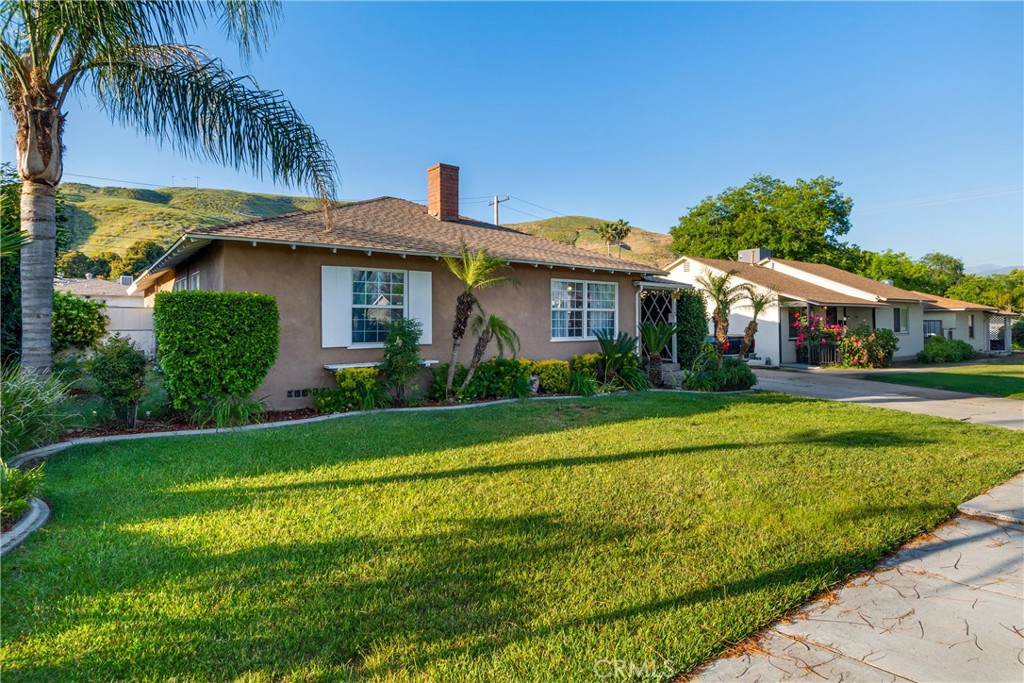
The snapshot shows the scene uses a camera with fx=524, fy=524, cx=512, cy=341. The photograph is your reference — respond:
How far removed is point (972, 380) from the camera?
52.2 ft

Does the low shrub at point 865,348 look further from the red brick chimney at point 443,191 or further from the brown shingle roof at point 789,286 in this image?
the red brick chimney at point 443,191

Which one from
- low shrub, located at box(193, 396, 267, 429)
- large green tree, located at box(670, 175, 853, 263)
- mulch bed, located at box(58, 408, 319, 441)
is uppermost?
large green tree, located at box(670, 175, 853, 263)

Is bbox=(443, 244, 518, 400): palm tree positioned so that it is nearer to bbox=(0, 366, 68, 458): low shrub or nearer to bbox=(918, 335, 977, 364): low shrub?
bbox=(0, 366, 68, 458): low shrub

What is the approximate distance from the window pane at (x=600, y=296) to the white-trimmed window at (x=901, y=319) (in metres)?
19.2

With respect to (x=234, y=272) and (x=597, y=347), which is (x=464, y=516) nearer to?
(x=234, y=272)

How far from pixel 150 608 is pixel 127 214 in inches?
3210

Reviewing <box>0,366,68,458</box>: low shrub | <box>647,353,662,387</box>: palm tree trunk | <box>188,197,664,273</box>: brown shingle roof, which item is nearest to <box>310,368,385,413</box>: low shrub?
<box>188,197,664,273</box>: brown shingle roof

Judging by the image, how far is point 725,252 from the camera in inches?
1594

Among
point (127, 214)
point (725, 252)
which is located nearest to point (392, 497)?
point (725, 252)

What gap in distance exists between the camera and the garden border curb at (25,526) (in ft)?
11.9

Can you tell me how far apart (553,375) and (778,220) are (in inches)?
1356

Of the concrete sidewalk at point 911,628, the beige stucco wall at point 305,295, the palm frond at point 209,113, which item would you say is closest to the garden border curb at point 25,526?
the concrete sidewalk at point 911,628

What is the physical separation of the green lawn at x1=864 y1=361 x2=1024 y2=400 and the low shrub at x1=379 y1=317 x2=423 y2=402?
46.3 ft

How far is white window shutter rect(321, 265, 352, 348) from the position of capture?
389 inches
